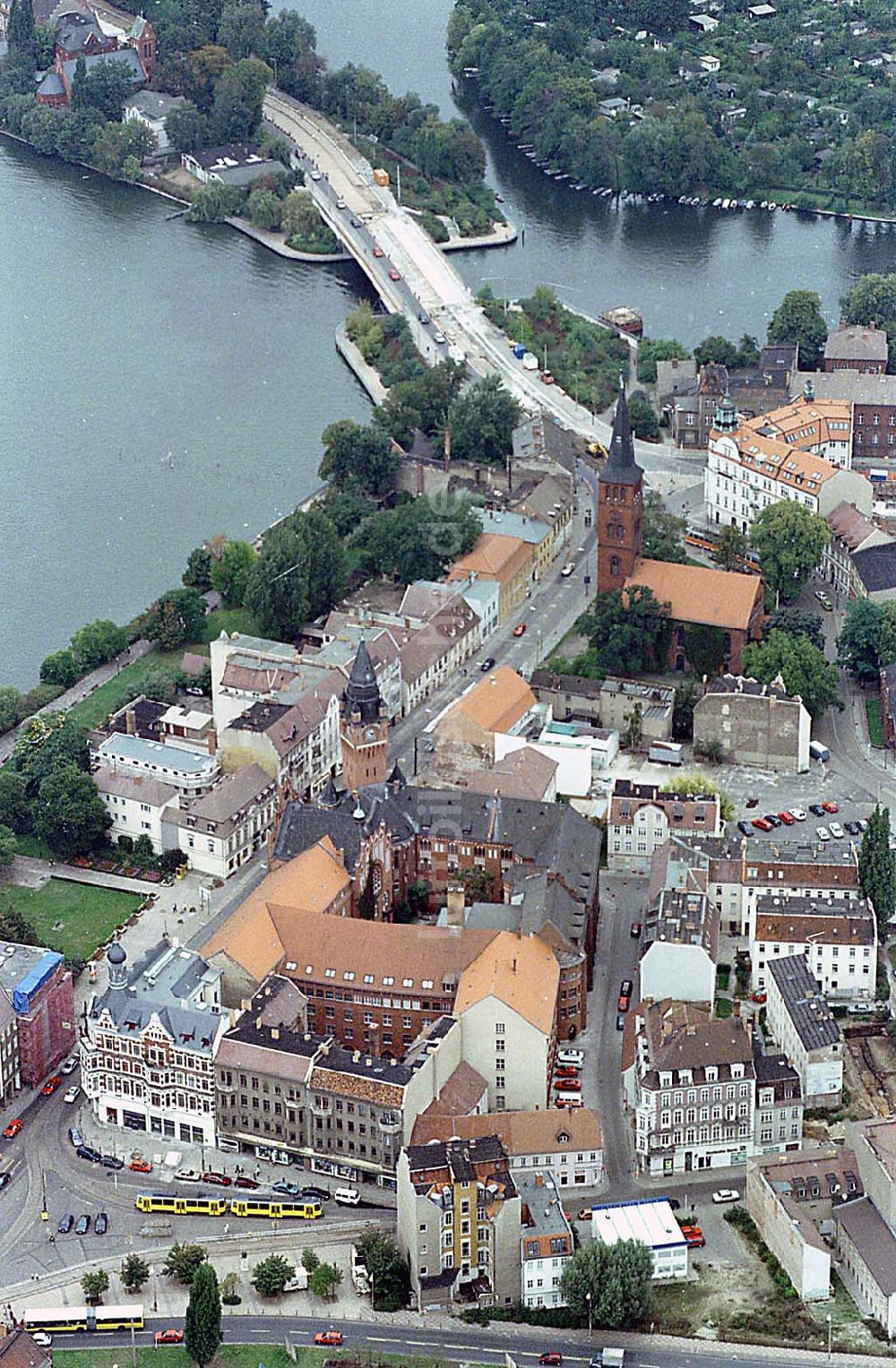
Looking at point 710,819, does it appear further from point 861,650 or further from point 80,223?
point 80,223

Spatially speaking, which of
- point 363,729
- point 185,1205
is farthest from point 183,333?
point 185,1205

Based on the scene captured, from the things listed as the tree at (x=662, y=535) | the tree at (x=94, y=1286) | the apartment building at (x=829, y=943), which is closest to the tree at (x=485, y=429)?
the tree at (x=662, y=535)

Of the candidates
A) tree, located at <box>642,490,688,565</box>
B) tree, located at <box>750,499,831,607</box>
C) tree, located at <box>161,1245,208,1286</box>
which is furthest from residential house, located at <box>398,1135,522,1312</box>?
tree, located at <box>750,499,831,607</box>

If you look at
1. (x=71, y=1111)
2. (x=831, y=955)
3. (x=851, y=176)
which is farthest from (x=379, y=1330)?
(x=851, y=176)

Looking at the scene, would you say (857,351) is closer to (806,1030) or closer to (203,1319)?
Result: (806,1030)

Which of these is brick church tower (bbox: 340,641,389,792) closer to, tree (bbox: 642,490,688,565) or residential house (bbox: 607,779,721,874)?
residential house (bbox: 607,779,721,874)

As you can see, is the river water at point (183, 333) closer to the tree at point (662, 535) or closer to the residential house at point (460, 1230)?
the tree at point (662, 535)
